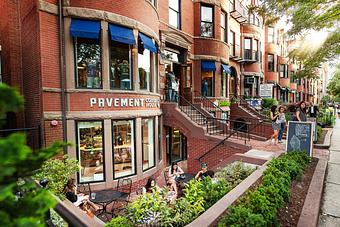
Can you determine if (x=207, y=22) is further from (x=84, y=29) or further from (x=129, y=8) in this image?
(x=84, y=29)

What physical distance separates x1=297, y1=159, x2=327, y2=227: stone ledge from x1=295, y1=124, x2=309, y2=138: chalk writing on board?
4.83 ft

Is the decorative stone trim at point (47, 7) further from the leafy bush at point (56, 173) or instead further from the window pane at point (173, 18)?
the window pane at point (173, 18)

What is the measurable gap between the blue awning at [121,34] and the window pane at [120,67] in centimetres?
54

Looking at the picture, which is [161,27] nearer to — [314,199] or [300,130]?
[300,130]

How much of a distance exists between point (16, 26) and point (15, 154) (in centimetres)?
1161

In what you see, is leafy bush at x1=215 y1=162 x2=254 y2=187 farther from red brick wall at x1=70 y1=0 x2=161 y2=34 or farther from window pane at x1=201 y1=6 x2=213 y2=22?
window pane at x1=201 y1=6 x2=213 y2=22

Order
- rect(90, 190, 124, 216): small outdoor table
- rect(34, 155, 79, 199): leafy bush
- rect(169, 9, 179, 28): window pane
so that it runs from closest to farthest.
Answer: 1. rect(34, 155, 79, 199): leafy bush
2. rect(90, 190, 124, 216): small outdoor table
3. rect(169, 9, 179, 28): window pane

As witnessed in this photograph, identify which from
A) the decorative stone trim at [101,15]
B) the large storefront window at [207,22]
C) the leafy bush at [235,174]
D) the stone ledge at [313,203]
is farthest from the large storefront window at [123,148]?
the large storefront window at [207,22]

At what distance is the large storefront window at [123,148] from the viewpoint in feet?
29.8

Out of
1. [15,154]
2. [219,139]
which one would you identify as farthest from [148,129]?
[15,154]

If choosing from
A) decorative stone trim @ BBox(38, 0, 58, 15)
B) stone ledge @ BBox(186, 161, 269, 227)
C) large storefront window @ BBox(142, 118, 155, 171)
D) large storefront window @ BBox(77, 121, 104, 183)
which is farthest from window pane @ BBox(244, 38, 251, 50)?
stone ledge @ BBox(186, 161, 269, 227)

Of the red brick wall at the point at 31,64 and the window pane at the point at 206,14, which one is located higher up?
the window pane at the point at 206,14

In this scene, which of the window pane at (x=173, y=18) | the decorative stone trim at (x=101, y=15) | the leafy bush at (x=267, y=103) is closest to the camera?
the decorative stone trim at (x=101, y=15)

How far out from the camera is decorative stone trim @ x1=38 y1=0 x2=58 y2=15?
7.72 m
